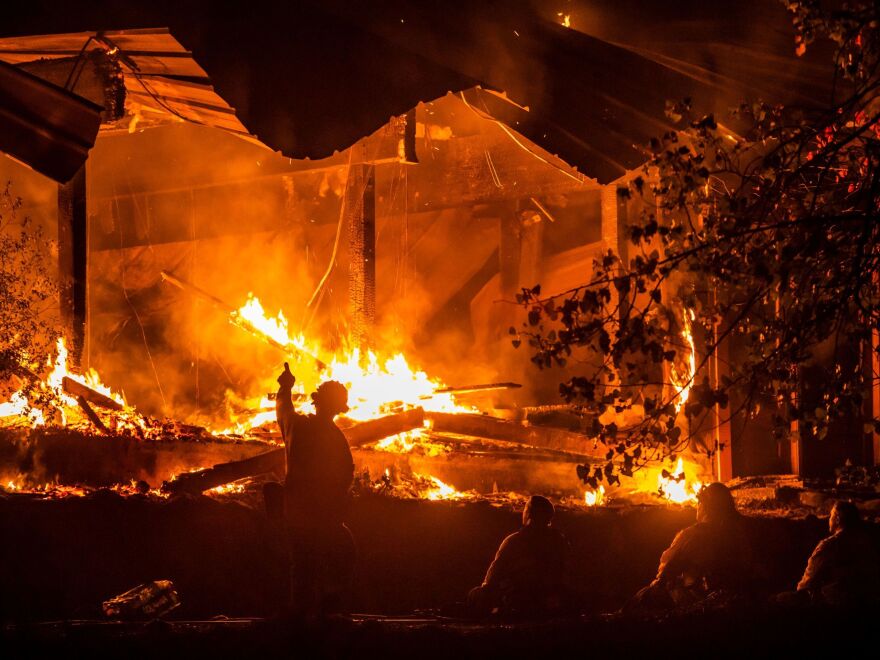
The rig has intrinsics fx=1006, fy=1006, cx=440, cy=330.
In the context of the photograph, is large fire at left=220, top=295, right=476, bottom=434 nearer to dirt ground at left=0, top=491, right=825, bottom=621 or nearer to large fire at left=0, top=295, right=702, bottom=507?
large fire at left=0, top=295, right=702, bottom=507

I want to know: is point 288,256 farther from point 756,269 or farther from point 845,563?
point 756,269

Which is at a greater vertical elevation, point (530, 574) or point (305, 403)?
point (305, 403)

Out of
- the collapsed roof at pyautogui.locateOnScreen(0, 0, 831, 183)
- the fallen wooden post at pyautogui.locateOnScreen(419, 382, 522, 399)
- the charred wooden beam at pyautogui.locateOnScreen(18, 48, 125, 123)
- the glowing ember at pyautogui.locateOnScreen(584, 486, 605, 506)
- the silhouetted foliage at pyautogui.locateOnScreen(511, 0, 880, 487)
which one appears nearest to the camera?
the silhouetted foliage at pyautogui.locateOnScreen(511, 0, 880, 487)

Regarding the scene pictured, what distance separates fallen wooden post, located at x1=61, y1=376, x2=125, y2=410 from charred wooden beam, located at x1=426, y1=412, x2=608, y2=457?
12.2 ft

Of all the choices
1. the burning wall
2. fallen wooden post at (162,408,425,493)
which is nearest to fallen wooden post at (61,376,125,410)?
fallen wooden post at (162,408,425,493)

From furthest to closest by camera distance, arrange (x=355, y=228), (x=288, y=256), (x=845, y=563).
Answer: (x=288, y=256) < (x=355, y=228) < (x=845, y=563)

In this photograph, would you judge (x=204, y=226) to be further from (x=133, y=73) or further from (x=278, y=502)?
(x=278, y=502)

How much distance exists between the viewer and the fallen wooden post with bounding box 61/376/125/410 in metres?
11.4

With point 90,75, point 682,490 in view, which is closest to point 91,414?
point 90,75

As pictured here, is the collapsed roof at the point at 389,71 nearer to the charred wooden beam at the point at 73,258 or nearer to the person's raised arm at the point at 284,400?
the charred wooden beam at the point at 73,258

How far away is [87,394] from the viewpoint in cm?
1158

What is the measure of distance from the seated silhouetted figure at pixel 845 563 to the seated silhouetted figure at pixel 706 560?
0.58 m

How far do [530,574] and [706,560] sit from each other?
5.27 feet

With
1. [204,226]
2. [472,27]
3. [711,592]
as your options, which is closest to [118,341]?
[204,226]
